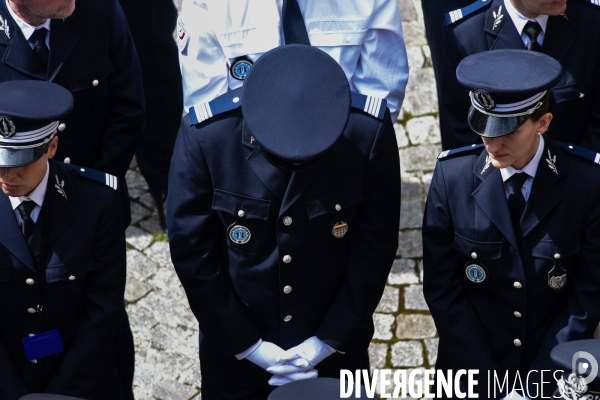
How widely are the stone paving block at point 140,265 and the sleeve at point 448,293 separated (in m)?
2.64

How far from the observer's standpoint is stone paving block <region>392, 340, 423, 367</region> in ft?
19.8

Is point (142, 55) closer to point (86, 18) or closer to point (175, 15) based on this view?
point (175, 15)

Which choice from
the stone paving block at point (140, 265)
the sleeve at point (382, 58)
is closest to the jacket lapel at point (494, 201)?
the sleeve at point (382, 58)

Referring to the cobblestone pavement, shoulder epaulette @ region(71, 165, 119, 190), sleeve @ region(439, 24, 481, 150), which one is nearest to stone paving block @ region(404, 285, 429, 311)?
the cobblestone pavement

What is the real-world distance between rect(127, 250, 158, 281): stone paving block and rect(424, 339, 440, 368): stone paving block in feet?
6.29

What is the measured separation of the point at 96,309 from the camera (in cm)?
456

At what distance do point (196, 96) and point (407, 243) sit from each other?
89.3 inches

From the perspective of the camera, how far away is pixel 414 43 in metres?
8.45

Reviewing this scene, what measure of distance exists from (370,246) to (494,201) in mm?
588

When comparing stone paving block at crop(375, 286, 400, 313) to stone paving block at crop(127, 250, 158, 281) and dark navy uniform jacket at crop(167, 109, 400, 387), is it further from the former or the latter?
dark navy uniform jacket at crop(167, 109, 400, 387)

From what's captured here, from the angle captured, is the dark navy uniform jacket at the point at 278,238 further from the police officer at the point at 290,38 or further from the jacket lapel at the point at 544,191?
the police officer at the point at 290,38

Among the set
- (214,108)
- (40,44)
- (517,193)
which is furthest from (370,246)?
(40,44)

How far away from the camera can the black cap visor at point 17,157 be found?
4191 millimetres

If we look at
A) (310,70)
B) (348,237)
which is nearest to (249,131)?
(310,70)
